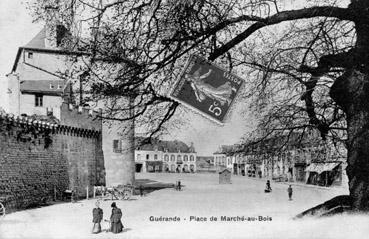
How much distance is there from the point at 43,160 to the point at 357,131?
38.6 feet

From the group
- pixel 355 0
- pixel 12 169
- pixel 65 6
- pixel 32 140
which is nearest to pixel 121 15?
pixel 65 6

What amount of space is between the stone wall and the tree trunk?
9.14 meters

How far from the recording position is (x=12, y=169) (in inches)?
538

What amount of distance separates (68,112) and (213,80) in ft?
41.0

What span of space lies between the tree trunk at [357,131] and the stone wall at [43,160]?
9136 millimetres

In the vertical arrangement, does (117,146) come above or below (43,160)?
above

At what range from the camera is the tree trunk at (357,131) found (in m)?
6.66

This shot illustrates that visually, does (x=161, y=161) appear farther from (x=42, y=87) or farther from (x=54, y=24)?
(x=54, y=24)

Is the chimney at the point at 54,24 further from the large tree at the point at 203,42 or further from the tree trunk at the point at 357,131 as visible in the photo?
the tree trunk at the point at 357,131

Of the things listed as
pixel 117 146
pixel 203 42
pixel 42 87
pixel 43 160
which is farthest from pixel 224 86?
pixel 42 87

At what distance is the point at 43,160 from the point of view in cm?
1608

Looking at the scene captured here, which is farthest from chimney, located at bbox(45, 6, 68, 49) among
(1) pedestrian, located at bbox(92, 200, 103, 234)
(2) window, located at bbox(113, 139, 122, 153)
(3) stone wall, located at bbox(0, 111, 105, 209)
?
(2) window, located at bbox(113, 139, 122, 153)

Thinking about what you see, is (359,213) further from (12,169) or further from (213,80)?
(12,169)

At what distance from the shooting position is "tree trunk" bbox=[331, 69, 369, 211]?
6664 mm
